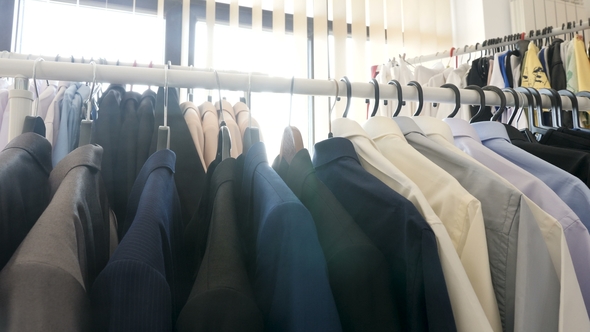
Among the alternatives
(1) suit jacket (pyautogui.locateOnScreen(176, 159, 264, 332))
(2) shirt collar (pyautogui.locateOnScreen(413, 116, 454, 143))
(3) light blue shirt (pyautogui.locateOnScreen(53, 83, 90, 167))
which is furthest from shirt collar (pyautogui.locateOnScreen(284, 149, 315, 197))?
(3) light blue shirt (pyautogui.locateOnScreen(53, 83, 90, 167))

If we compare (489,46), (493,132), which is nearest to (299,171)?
(493,132)

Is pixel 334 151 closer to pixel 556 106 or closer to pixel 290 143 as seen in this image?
pixel 290 143

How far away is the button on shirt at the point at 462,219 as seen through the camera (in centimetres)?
50

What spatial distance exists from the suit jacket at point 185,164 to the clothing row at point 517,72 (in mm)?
1307

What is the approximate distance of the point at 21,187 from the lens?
1.46 ft

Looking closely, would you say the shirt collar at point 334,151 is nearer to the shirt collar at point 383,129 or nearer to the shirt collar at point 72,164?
the shirt collar at point 383,129

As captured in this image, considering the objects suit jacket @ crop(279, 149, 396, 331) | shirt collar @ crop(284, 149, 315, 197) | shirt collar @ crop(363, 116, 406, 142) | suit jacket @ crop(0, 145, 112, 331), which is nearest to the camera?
suit jacket @ crop(0, 145, 112, 331)

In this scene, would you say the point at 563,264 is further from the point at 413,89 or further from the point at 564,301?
the point at 413,89

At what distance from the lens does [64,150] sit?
0.82m

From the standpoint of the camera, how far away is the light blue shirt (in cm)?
83

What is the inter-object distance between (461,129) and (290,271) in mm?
492

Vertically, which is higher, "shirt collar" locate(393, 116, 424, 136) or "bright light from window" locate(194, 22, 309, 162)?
"bright light from window" locate(194, 22, 309, 162)

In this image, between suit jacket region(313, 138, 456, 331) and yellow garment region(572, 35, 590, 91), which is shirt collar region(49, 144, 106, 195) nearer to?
suit jacket region(313, 138, 456, 331)

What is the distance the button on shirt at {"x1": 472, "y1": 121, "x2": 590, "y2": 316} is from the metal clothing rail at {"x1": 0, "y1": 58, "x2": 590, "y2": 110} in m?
0.12
